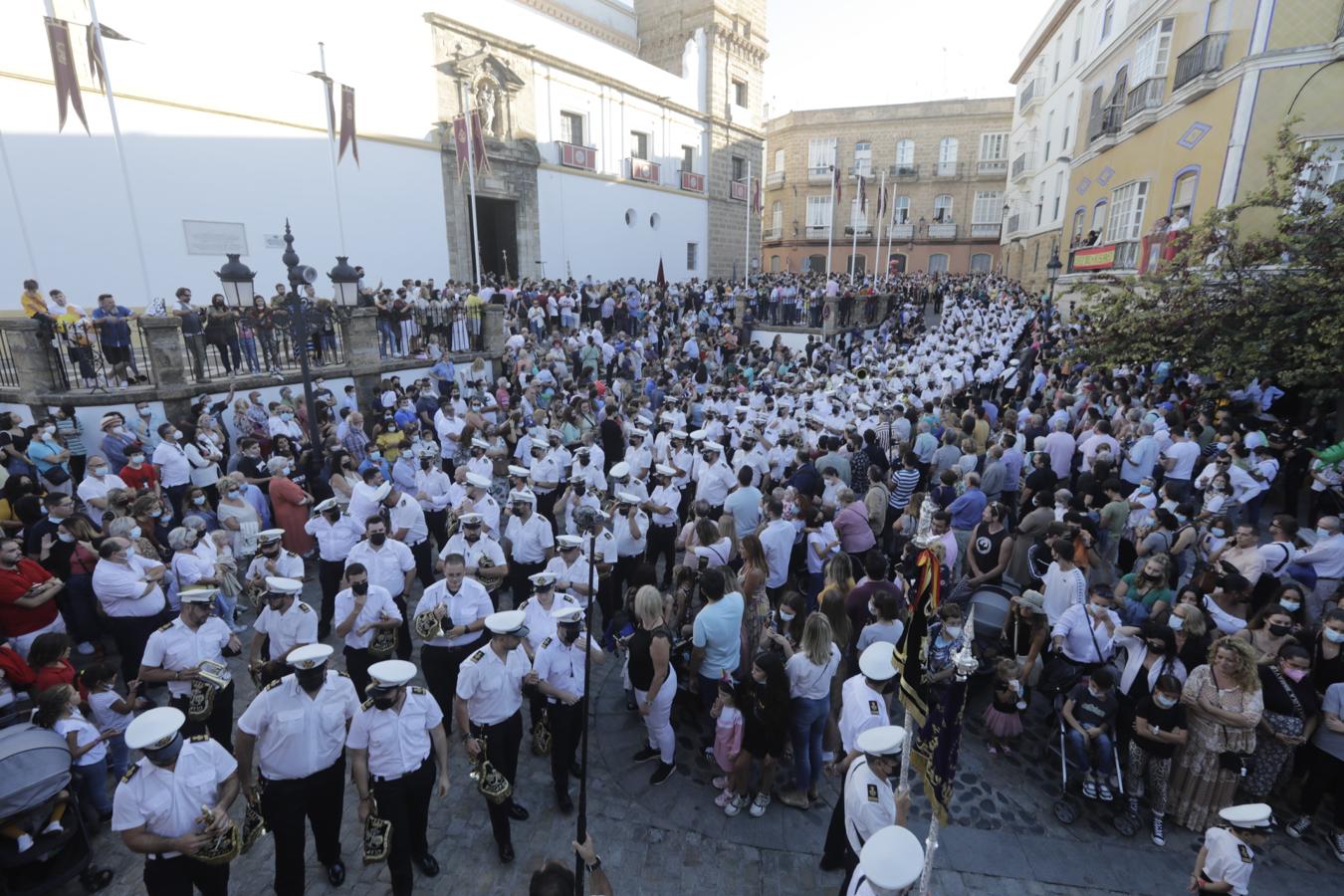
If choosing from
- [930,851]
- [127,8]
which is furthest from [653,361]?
[930,851]

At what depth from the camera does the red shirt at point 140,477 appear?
27.0ft

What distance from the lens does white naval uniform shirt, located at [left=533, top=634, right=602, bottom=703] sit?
193 inches

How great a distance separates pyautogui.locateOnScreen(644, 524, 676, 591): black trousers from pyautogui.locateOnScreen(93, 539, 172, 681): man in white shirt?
4.85 m

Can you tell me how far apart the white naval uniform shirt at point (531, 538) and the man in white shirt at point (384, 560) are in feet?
3.55

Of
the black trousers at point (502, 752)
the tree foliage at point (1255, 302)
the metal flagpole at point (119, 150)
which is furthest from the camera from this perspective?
the metal flagpole at point (119, 150)

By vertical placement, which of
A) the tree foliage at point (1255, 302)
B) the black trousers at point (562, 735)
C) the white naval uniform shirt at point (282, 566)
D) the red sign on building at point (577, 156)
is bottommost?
the black trousers at point (562, 735)

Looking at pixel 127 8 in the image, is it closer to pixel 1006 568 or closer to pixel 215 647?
pixel 215 647

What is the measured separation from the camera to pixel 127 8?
46.3ft

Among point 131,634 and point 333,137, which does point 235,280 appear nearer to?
point 131,634

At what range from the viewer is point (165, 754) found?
3.47m

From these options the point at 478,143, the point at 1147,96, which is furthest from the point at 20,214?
the point at 1147,96

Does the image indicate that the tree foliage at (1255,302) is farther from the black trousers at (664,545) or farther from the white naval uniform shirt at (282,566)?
the white naval uniform shirt at (282,566)

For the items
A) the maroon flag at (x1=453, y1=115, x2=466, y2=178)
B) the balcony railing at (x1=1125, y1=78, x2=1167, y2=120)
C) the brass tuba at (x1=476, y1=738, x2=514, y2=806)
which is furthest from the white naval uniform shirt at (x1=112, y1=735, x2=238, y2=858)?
the balcony railing at (x1=1125, y1=78, x2=1167, y2=120)

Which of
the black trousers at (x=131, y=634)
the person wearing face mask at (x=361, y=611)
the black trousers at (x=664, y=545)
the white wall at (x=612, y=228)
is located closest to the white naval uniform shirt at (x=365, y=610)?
the person wearing face mask at (x=361, y=611)
